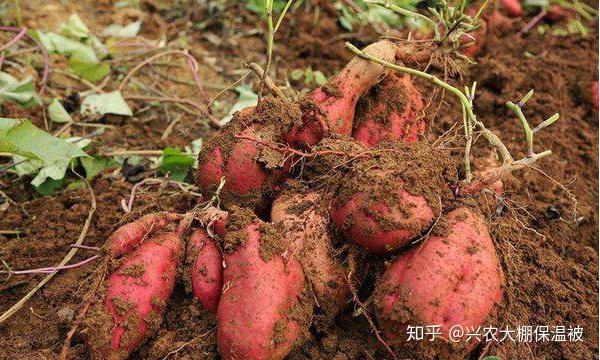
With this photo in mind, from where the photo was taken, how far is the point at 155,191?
6.48 ft

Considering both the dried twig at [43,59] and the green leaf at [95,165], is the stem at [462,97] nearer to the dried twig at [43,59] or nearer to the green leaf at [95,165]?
the green leaf at [95,165]

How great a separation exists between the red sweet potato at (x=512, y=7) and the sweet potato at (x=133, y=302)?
8.99 feet

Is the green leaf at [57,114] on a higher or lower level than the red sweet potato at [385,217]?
lower

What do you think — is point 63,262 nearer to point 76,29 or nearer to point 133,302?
point 133,302

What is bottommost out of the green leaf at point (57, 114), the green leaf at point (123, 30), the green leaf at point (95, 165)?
the green leaf at point (123, 30)

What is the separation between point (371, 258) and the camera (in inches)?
57.8

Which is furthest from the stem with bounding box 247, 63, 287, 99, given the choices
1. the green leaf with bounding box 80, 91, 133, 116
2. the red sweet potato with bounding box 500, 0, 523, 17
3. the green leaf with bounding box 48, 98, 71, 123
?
the red sweet potato with bounding box 500, 0, 523, 17

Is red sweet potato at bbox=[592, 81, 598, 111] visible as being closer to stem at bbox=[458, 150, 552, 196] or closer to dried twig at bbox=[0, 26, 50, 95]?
stem at bbox=[458, 150, 552, 196]

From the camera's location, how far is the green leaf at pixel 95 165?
82.9 inches

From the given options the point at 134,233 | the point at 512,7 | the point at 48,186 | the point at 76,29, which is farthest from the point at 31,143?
the point at 512,7

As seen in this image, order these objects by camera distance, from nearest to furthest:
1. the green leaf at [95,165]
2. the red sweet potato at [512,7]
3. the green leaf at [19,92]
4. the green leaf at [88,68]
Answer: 1. the green leaf at [95,165]
2. the green leaf at [19,92]
3. the green leaf at [88,68]
4. the red sweet potato at [512,7]

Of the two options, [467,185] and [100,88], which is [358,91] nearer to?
[467,185]

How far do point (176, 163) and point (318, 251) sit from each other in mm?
735

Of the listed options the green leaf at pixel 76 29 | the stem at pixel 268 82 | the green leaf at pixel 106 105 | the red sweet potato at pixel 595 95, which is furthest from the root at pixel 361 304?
the green leaf at pixel 76 29
